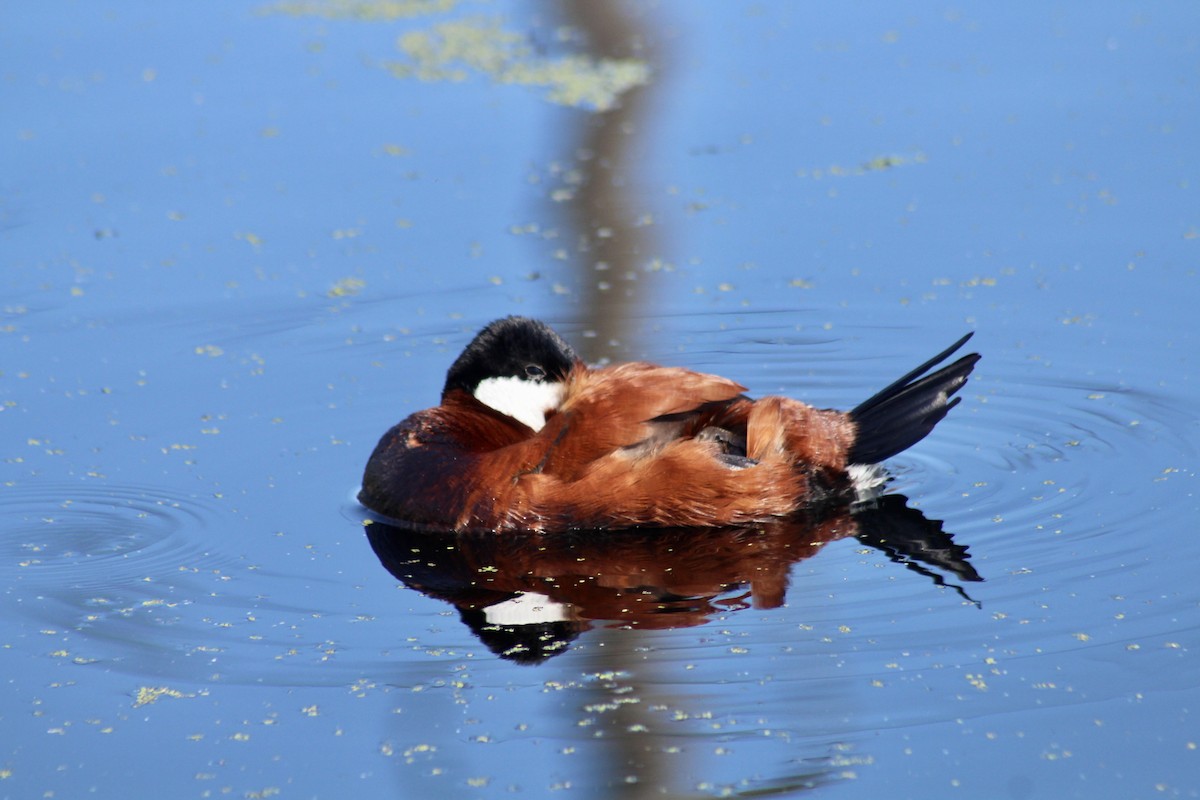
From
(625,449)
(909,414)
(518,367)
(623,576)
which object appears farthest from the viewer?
(518,367)

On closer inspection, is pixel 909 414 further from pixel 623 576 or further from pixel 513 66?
pixel 513 66

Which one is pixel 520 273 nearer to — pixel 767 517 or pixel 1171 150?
pixel 767 517

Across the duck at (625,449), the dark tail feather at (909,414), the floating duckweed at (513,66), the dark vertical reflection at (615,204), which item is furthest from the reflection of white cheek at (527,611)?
the floating duckweed at (513,66)

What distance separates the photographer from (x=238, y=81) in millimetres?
9992

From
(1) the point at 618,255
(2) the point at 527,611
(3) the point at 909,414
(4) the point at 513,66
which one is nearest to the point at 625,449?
(2) the point at 527,611

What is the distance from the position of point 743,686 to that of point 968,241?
3.93 m

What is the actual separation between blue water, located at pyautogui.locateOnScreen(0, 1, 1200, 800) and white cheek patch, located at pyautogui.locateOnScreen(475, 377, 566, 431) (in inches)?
21.0

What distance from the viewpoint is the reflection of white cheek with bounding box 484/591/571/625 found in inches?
177

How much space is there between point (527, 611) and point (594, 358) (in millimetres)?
2127

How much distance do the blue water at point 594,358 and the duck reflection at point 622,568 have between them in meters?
0.02

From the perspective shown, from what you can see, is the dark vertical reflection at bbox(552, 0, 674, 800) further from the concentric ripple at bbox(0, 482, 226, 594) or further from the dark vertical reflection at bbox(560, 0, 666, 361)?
the concentric ripple at bbox(0, 482, 226, 594)

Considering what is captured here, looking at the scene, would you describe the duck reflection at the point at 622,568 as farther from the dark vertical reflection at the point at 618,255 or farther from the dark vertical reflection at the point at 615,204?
the dark vertical reflection at the point at 615,204

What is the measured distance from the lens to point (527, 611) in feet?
15.0

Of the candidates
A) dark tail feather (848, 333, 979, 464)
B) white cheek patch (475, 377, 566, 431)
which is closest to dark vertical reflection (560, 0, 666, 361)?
white cheek patch (475, 377, 566, 431)
